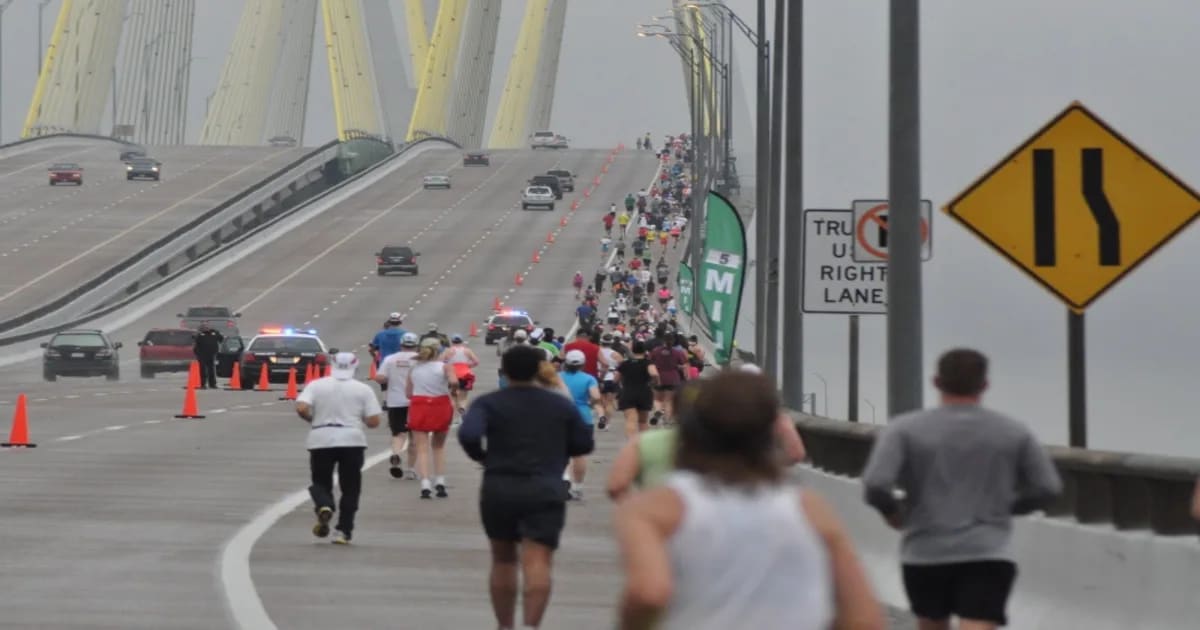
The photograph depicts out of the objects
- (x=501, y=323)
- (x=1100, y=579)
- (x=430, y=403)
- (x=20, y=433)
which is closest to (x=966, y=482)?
(x=1100, y=579)

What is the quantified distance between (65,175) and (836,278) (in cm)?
11194

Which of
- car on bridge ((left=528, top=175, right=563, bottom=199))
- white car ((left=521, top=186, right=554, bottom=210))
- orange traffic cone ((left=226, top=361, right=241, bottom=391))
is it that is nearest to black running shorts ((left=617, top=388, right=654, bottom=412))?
orange traffic cone ((left=226, top=361, right=241, bottom=391))

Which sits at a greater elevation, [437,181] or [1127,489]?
[437,181]

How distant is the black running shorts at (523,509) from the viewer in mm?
11328

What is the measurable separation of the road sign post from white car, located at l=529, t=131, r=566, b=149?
160 meters

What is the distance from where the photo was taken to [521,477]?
1141cm

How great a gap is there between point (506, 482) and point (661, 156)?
14317cm

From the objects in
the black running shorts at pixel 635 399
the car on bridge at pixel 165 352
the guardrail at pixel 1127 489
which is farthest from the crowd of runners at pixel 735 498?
the car on bridge at pixel 165 352

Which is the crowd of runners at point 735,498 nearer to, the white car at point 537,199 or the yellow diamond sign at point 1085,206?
the yellow diamond sign at point 1085,206

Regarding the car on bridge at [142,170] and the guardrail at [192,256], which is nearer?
the guardrail at [192,256]

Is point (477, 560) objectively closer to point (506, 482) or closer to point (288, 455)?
point (506, 482)

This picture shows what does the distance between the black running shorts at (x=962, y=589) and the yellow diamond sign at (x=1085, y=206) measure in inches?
142

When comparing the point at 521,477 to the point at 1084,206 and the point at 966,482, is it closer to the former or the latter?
the point at 1084,206

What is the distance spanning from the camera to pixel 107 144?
515 ft
